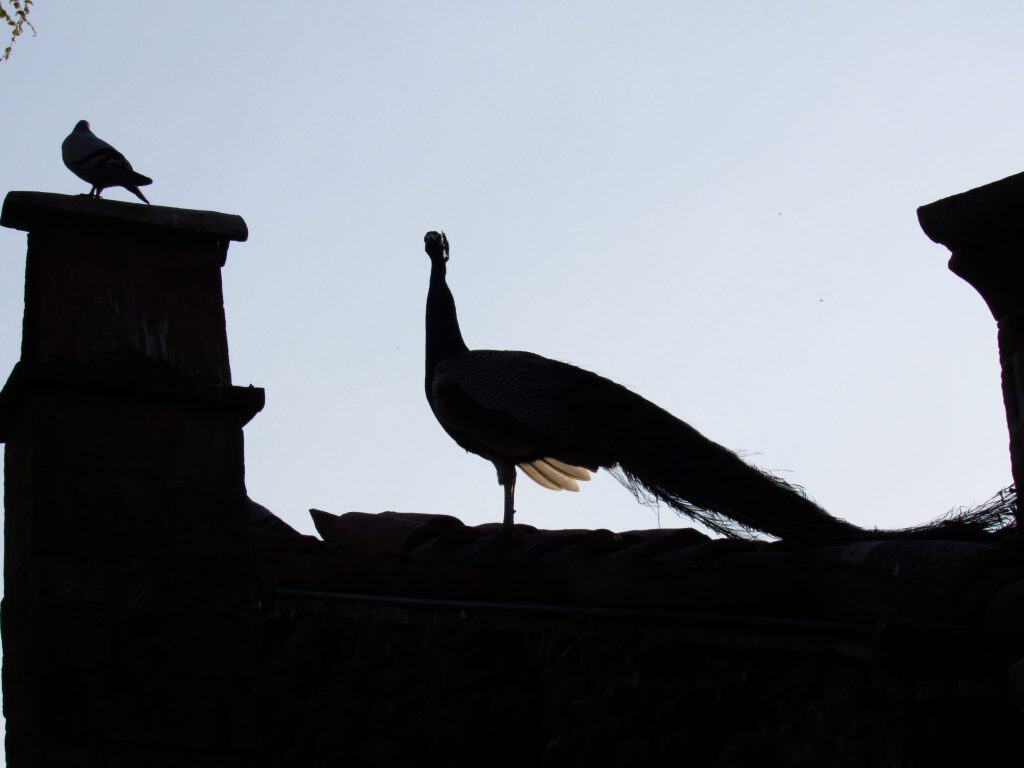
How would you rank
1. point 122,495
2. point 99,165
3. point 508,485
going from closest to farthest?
point 122,495
point 508,485
point 99,165

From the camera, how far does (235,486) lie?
4512 mm

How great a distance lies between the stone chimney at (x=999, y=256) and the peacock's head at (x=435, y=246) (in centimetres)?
561

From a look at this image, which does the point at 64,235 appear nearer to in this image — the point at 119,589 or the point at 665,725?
the point at 119,589

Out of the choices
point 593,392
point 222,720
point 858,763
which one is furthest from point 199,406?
point 593,392

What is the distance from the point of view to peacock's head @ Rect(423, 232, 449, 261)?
1002cm

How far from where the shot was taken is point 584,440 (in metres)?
7.67

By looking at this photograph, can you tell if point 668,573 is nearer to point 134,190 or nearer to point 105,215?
point 105,215

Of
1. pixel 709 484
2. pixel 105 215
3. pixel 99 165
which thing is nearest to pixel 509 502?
pixel 709 484

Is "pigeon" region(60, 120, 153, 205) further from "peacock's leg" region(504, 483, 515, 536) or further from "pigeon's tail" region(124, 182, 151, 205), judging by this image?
"peacock's leg" region(504, 483, 515, 536)

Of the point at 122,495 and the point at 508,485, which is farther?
the point at 508,485

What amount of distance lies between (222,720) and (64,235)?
1478 millimetres

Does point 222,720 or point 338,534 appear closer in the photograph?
point 222,720

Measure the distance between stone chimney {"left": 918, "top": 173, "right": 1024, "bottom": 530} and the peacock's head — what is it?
561cm

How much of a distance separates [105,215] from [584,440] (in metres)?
3.50
